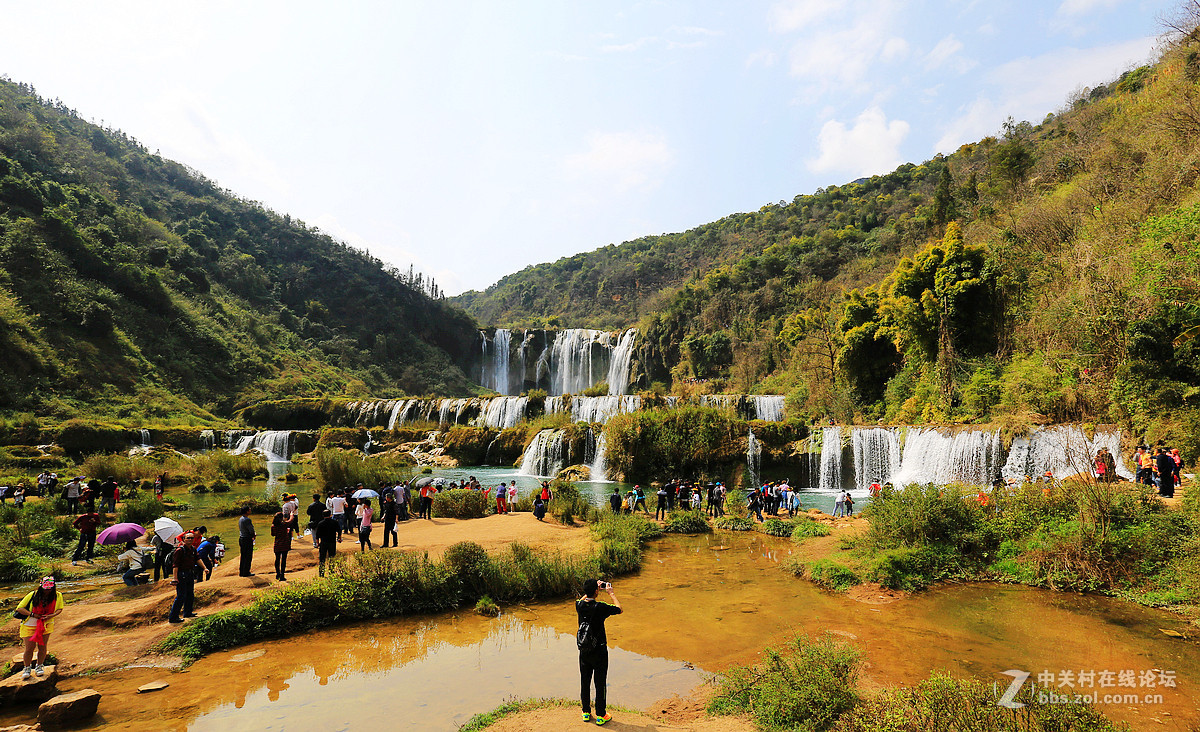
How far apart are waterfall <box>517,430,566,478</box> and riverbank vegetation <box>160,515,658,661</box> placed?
1747cm

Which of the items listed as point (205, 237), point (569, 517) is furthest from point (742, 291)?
point (205, 237)

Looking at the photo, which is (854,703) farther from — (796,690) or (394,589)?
(394,589)

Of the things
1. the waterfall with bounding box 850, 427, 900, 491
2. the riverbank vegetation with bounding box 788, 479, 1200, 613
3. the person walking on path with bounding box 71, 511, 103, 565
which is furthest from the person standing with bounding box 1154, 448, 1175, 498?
the person walking on path with bounding box 71, 511, 103, 565

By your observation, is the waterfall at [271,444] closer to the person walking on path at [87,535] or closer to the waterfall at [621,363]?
the person walking on path at [87,535]

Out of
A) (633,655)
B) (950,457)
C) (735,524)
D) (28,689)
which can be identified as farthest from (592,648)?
(950,457)

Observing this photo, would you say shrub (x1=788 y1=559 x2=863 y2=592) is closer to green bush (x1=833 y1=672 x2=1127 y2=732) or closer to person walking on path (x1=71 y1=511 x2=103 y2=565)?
green bush (x1=833 y1=672 x2=1127 y2=732)

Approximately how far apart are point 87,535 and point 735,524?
17.0 metres

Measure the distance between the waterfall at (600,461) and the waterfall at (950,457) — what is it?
43.1 feet

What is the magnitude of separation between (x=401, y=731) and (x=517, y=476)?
80.2 feet

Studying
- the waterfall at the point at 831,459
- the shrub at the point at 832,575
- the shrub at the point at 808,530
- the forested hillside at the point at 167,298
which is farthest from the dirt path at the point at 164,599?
the forested hillside at the point at 167,298

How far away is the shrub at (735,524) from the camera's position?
16750mm

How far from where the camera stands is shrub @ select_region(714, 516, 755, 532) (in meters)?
16.8

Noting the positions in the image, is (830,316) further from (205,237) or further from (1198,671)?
(205,237)

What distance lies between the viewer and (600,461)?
2816 centimetres
